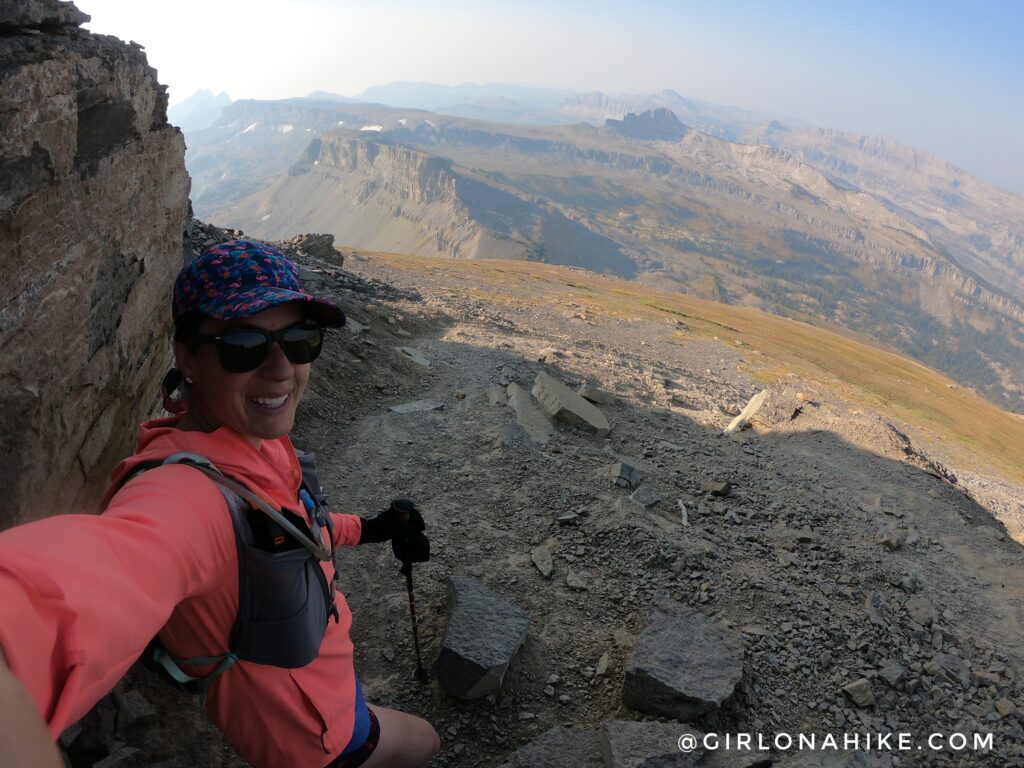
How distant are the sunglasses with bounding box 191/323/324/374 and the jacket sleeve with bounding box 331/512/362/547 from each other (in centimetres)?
195

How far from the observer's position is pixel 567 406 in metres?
14.4

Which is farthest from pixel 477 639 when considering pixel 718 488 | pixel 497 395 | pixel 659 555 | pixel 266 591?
pixel 497 395

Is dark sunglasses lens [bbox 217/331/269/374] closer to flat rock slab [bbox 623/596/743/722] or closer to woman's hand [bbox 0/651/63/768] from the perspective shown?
woman's hand [bbox 0/651/63/768]

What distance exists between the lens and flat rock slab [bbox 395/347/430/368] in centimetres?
1748

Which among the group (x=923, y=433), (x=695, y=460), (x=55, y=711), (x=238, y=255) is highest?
(x=238, y=255)

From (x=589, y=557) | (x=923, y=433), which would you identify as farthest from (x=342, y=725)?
(x=923, y=433)

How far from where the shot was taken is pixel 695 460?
1383cm

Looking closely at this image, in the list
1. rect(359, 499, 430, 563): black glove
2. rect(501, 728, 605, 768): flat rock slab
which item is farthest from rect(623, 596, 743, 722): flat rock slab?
rect(359, 499, 430, 563): black glove

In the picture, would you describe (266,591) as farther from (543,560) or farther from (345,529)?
(543,560)

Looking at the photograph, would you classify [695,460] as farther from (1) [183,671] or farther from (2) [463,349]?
(1) [183,671]

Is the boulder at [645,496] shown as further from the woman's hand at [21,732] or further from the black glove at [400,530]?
the woman's hand at [21,732]

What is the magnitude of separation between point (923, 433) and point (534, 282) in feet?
122

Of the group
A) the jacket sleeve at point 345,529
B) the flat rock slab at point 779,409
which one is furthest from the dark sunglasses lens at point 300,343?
the flat rock slab at point 779,409

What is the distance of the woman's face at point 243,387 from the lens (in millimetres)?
3469
